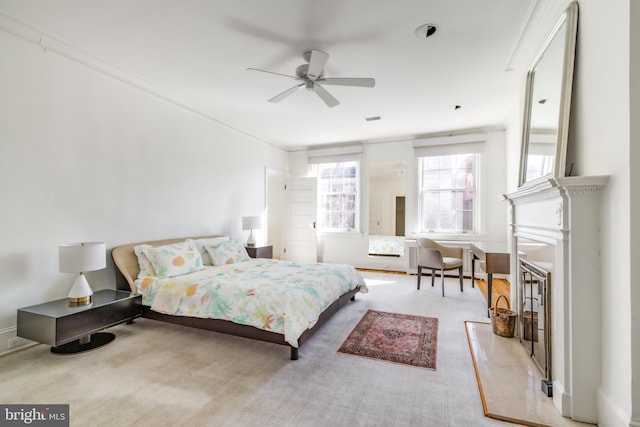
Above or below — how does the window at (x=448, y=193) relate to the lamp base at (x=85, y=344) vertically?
Result: above

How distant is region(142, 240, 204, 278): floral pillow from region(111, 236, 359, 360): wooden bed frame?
0.21 meters

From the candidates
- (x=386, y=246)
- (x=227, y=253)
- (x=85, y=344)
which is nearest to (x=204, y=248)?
(x=227, y=253)

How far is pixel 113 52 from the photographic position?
293 centimetres

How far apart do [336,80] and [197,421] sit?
9.65 ft

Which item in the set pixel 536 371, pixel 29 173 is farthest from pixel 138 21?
pixel 536 371

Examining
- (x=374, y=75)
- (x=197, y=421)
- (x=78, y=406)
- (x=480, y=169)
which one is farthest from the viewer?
(x=480, y=169)

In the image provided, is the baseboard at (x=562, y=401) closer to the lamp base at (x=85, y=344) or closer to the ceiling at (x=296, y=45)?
the ceiling at (x=296, y=45)

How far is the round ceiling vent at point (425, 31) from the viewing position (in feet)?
8.29

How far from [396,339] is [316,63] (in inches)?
108

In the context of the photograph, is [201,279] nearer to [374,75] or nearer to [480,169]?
[374,75]

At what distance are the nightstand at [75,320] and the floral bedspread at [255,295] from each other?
0.27 meters

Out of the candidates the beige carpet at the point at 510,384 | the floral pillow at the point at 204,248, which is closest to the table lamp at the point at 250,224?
the floral pillow at the point at 204,248

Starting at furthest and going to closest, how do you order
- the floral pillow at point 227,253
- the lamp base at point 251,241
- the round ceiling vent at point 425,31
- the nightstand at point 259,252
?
the lamp base at point 251,241 < the nightstand at point 259,252 < the floral pillow at point 227,253 < the round ceiling vent at point 425,31

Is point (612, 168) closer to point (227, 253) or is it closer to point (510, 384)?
point (510, 384)
